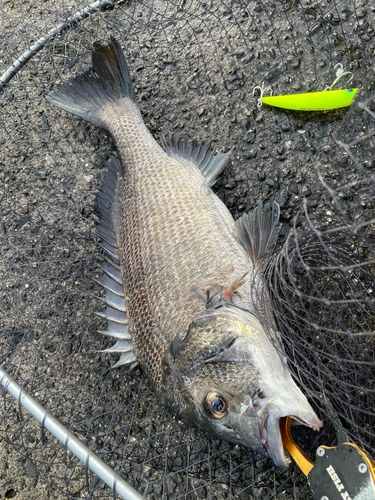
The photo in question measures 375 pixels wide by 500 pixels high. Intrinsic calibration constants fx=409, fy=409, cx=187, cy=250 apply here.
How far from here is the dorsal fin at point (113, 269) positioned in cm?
242

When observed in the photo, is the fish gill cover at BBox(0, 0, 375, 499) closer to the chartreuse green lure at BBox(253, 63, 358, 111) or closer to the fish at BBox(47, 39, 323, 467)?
the chartreuse green lure at BBox(253, 63, 358, 111)

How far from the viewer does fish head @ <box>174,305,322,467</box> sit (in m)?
1.72

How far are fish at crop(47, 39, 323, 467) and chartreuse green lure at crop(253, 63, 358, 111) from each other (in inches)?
21.4

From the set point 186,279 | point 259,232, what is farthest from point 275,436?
point 259,232

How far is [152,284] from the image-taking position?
7.49 ft

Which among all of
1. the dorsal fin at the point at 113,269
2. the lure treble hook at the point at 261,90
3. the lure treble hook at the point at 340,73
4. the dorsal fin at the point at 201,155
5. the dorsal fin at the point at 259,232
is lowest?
the dorsal fin at the point at 113,269

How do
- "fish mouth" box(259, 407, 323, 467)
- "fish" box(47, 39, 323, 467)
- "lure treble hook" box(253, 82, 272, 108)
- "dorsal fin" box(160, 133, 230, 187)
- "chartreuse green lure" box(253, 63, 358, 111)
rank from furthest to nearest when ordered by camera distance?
"lure treble hook" box(253, 82, 272, 108) < "dorsal fin" box(160, 133, 230, 187) < "chartreuse green lure" box(253, 63, 358, 111) < "fish" box(47, 39, 323, 467) < "fish mouth" box(259, 407, 323, 467)

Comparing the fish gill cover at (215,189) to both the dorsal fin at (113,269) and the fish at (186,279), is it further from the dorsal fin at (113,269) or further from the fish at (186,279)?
the dorsal fin at (113,269)

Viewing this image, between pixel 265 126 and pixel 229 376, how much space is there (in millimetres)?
1807

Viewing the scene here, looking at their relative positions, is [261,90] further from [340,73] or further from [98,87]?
[98,87]

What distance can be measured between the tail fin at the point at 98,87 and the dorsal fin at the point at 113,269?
558 millimetres

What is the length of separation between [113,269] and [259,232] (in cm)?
92

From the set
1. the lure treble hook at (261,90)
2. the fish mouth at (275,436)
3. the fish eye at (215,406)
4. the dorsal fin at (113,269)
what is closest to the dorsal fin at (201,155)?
the dorsal fin at (113,269)

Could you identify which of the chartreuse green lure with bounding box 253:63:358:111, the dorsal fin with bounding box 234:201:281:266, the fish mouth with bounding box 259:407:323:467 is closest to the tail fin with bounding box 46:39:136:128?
the chartreuse green lure with bounding box 253:63:358:111
